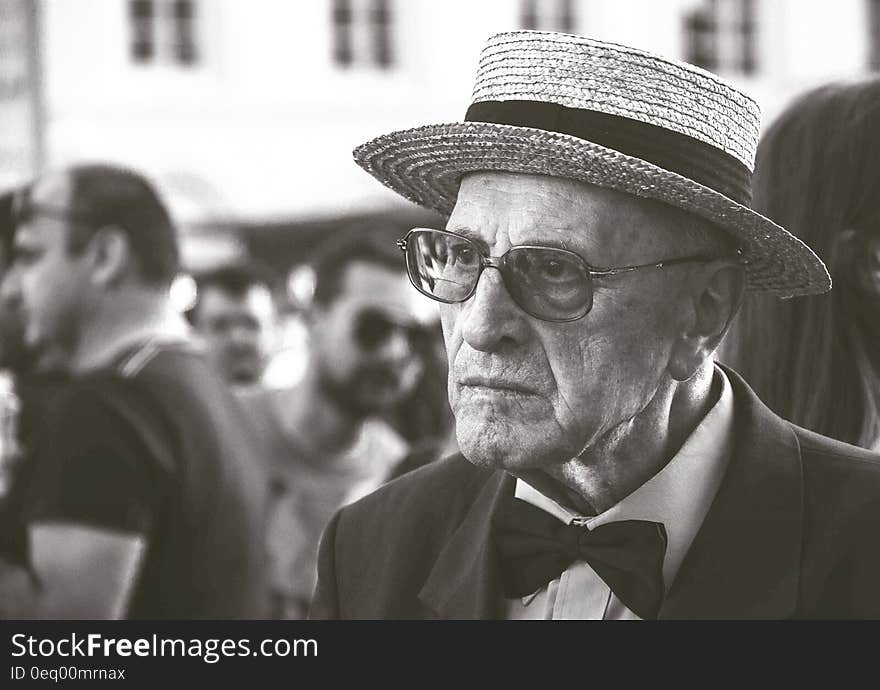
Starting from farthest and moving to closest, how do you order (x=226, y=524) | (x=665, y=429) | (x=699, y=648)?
(x=226, y=524) → (x=665, y=429) → (x=699, y=648)

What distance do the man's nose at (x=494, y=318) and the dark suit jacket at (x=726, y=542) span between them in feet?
1.30

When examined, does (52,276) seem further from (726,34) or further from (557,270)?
(726,34)

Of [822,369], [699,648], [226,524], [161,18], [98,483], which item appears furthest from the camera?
[161,18]

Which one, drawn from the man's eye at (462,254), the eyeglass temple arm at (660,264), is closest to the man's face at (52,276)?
the man's eye at (462,254)

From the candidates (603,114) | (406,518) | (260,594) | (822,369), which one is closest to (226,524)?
(260,594)

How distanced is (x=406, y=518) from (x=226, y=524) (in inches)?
64.0

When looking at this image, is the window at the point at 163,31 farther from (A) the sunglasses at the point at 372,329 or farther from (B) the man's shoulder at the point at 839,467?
(B) the man's shoulder at the point at 839,467

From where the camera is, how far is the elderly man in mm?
2322

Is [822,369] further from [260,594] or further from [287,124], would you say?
[287,124]

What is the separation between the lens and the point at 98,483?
148 inches

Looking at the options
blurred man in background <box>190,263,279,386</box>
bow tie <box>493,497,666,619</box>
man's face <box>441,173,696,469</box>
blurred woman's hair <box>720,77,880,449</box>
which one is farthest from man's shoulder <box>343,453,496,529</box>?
blurred man in background <box>190,263,279,386</box>

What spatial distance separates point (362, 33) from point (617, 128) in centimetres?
2274

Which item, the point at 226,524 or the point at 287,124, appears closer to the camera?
the point at 226,524

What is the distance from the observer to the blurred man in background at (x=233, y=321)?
8.45 m
